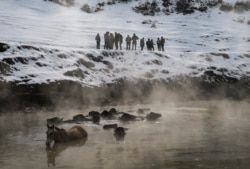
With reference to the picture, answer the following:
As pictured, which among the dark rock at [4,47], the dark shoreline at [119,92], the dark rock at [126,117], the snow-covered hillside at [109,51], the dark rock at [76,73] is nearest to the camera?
the dark rock at [126,117]

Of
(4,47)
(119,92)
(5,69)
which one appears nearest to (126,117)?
(119,92)

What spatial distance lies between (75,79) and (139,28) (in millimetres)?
36353

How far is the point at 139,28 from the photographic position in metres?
79.4

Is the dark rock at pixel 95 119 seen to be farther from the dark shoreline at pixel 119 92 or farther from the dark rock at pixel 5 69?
the dark rock at pixel 5 69

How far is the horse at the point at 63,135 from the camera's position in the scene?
21.1 metres

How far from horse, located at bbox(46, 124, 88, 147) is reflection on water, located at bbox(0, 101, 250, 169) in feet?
1.38

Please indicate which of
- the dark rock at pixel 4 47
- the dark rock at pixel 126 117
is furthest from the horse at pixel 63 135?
the dark rock at pixel 4 47

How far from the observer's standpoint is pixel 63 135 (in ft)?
73.8

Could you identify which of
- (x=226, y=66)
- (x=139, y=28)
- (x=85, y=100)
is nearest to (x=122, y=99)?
(x=85, y=100)

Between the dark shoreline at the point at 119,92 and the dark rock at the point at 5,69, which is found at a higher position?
the dark rock at the point at 5,69

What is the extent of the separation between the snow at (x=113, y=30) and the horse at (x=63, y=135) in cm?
1908

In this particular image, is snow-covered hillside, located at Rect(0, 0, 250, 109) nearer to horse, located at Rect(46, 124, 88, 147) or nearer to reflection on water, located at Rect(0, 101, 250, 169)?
reflection on water, located at Rect(0, 101, 250, 169)

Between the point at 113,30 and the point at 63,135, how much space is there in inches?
2105

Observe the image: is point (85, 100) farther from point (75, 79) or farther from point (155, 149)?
point (155, 149)
